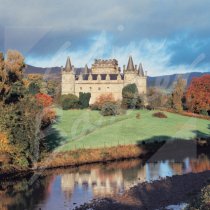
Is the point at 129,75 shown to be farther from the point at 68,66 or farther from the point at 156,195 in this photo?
the point at 156,195

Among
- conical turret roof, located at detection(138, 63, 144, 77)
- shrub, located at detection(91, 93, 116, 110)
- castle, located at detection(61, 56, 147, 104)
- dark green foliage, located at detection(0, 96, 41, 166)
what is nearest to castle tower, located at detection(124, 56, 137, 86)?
castle, located at detection(61, 56, 147, 104)

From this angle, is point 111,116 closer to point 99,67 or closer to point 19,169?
point 19,169

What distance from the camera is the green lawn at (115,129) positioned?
4112 centimetres

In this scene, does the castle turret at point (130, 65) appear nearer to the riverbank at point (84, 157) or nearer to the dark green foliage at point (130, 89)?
the dark green foliage at point (130, 89)

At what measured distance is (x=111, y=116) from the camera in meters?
59.6

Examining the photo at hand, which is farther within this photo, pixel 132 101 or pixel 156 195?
pixel 132 101

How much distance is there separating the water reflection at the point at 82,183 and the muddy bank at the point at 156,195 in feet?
3.86

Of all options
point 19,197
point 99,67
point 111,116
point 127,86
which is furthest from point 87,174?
point 99,67

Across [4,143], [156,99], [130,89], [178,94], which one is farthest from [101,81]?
[4,143]

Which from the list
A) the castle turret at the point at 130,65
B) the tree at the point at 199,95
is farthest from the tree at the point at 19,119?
the castle turret at the point at 130,65

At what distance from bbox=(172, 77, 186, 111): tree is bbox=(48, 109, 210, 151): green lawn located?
5314 millimetres

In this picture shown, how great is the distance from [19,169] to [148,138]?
16.5 meters

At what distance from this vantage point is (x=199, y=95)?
218 feet

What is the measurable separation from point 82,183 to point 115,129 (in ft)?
67.3
